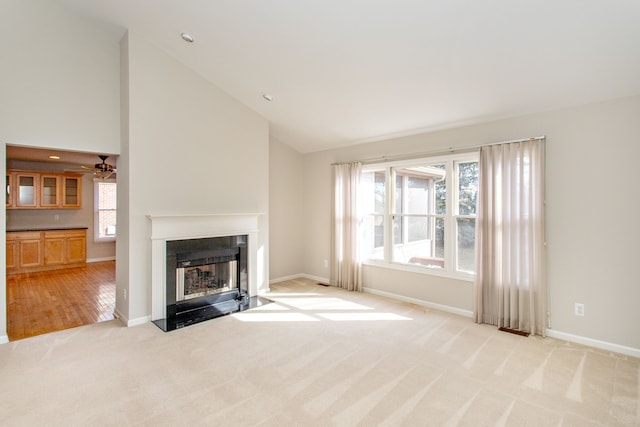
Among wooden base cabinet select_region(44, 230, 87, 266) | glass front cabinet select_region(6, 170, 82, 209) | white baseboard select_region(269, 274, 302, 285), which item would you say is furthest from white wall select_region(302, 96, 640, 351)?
glass front cabinet select_region(6, 170, 82, 209)

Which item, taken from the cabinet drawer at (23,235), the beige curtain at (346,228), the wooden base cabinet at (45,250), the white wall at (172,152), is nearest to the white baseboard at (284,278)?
the beige curtain at (346,228)

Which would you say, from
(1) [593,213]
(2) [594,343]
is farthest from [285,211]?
(2) [594,343]

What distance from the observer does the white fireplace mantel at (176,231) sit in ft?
12.8

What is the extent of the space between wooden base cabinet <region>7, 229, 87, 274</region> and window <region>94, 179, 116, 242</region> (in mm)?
604

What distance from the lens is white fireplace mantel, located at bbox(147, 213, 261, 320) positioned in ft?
12.8

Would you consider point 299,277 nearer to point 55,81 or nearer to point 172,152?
point 172,152

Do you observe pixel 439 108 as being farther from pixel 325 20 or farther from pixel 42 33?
pixel 42 33

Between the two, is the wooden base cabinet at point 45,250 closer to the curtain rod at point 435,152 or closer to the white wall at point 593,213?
the curtain rod at point 435,152

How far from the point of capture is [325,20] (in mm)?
2822

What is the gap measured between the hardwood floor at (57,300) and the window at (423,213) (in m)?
3.98

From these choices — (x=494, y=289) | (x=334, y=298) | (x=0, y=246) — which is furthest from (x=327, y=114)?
(x=0, y=246)

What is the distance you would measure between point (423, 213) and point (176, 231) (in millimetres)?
→ 3405

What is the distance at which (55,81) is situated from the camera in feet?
11.7

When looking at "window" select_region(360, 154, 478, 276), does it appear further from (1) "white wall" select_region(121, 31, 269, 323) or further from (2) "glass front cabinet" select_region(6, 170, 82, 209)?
(2) "glass front cabinet" select_region(6, 170, 82, 209)
